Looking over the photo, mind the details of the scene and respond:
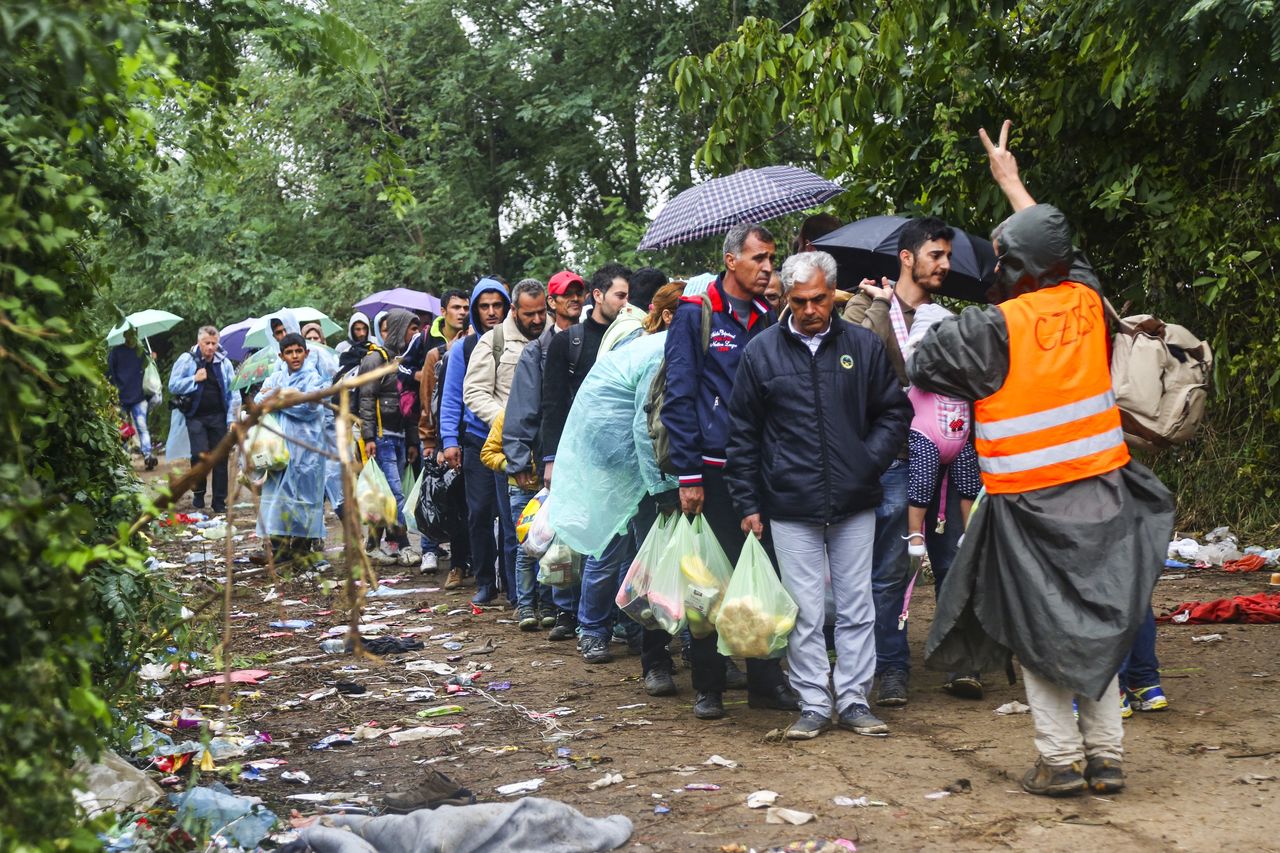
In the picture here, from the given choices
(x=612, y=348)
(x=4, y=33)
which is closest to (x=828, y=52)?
(x=612, y=348)

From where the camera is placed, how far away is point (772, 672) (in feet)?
22.5

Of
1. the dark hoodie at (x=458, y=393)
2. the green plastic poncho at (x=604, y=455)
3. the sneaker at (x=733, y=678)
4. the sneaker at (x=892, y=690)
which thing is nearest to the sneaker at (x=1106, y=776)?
the sneaker at (x=892, y=690)

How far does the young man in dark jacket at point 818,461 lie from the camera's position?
611 cm

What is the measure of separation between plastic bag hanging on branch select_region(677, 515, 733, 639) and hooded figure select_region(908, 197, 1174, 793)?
142cm

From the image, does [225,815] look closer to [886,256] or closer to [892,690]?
[892,690]

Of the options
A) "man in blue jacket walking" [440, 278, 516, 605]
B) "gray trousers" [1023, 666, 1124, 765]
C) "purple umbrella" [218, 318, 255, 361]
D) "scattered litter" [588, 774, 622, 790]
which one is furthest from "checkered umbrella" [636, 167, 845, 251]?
"purple umbrella" [218, 318, 255, 361]

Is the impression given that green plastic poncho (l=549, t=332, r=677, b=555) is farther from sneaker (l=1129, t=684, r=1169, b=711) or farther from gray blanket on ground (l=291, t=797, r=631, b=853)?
gray blanket on ground (l=291, t=797, r=631, b=853)

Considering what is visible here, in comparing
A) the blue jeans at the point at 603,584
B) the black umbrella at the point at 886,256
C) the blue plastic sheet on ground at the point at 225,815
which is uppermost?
the black umbrella at the point at 886,256

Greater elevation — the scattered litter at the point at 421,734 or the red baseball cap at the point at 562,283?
the red baseball cap at the point at 562,283

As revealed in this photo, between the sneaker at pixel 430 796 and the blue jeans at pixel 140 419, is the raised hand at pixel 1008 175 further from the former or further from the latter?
the blue jeans at pixel 140 419

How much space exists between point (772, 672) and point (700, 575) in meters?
0.80

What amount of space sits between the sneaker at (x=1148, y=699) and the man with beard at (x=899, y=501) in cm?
79

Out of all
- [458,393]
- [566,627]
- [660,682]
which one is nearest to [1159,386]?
[660,682]

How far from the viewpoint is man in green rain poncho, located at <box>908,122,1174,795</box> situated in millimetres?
4953
